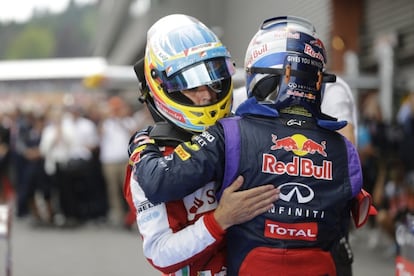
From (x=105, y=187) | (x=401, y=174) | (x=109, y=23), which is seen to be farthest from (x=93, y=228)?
(x=109, y=23)

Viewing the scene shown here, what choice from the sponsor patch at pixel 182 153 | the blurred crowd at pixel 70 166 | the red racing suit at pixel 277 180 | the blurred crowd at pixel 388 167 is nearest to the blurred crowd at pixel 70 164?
the blurred crowd at pixel 70 166

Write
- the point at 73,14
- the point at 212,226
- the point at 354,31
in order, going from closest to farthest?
the point at 212,226 → the point at 354,31 → the point at 73,14

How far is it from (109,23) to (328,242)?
4705 centimetres

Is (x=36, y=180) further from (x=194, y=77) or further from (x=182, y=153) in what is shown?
(x=182, y=153)

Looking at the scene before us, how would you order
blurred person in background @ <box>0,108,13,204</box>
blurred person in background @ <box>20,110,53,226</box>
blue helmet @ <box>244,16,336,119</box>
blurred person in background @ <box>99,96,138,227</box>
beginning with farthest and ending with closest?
blurred person in background @ <box>0,108,13,204</box>, blurred person in background @ <box>20,110,53,226</box>, blurred person in background @ <box>99,96,138,227</box>, blue helmet @ <box>244,16,336,119</box>

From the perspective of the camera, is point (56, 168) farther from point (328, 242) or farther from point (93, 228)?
point (328, 242)

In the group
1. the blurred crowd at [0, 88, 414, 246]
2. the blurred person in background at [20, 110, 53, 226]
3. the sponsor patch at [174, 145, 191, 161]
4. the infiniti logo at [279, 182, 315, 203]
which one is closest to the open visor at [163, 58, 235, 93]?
the sponsor patch at [174, 145, 191, 161]

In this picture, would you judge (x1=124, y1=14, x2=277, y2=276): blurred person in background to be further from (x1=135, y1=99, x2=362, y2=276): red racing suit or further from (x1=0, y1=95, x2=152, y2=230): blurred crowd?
(x1=0, y1=95, x2=152, y2=230): blurred crowd

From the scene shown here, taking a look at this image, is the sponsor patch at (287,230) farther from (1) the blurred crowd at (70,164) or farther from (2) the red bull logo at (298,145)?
(1) the blurred crowd at (70,164)

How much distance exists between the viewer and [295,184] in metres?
2.08

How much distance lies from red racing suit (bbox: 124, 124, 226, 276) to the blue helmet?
34cm

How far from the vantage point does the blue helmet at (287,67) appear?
2137mm

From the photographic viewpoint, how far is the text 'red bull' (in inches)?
81.3

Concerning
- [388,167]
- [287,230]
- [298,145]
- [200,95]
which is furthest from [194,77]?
[388,167]
